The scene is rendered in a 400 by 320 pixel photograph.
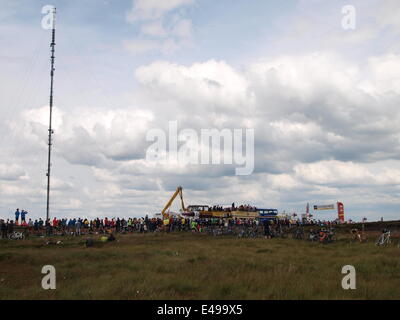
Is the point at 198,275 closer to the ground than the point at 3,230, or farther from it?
closer to the ground

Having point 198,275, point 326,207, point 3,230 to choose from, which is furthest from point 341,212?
point 198,275

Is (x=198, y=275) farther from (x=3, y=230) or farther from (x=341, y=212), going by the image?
(x=341, y=212)

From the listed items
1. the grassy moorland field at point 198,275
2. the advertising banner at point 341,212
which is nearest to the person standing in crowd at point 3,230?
the grassy moorland field at point 198,275

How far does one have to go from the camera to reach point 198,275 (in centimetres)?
1670

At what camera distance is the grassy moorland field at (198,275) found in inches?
529

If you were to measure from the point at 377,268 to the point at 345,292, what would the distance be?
19.5 feet

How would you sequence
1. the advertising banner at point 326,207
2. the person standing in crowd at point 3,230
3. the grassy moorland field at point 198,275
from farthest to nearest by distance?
the advertising banner at point 326,207, the person standing in crowd at point 3,230, the grassy moorland field at point 198,275

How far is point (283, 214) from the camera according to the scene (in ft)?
226

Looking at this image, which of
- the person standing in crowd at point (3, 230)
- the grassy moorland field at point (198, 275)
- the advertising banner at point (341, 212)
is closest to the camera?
the grassy moorland field at point (198, 275)

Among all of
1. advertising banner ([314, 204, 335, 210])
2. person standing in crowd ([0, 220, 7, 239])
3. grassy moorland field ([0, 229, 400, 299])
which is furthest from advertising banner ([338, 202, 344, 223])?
person standing in crowd ([0, 220, 7, 239])

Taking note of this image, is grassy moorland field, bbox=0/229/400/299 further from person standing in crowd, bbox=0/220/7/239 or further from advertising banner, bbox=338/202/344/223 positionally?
→ advertising banner, bbox=338/202/344/223

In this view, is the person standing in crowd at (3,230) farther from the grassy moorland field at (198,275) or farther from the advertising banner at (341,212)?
the advertising banner at (341,212)

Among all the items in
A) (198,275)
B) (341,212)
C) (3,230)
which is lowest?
(198,275)
